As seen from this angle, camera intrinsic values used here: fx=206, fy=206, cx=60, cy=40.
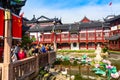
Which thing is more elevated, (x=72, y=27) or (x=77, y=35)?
(x=72, y=27)

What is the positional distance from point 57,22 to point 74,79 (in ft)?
180

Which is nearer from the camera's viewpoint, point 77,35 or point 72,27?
point 77,35

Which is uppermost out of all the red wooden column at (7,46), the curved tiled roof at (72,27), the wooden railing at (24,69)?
the curved tiled roof at (72,27)

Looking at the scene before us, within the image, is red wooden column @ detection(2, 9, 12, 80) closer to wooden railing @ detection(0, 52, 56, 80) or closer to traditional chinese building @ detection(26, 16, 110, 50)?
wooden railing @ detection(0, 52, 56, 80)

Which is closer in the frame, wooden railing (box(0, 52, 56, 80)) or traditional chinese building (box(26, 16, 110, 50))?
wooden railing (box(0, 52, 56, 80))

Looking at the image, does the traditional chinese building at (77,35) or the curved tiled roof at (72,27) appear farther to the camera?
the curved tiled roof at (72,27)

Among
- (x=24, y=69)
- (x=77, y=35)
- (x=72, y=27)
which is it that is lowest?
(x=24, y=69)

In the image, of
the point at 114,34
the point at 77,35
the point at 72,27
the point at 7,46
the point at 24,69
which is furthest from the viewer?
the point at 72,27

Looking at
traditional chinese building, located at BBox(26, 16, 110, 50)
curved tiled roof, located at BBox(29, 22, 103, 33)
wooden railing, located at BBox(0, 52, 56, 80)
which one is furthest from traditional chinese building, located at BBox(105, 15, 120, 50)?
wooden railing, located at BBox(0, 52, 56, 80)

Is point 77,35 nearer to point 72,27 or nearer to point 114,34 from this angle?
point 72,27

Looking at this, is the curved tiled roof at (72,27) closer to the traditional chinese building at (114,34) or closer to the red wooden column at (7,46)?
the traditional chinese building at (114,34)

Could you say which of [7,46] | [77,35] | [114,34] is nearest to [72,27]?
[77,35]

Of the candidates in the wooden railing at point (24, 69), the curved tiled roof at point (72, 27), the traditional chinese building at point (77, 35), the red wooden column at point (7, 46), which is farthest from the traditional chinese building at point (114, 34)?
the red wooden column at point (7, 46)

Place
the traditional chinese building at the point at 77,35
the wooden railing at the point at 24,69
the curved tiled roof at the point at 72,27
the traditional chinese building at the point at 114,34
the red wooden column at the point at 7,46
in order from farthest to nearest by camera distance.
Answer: the curved tiled roof at the point at 72,27 → the traditional chinese building at the point at 77,35 → the traditional chinese building at the point at 114,34 → the wooden railing at the point at 24,69 → the red wooden column at the point at 7,46
